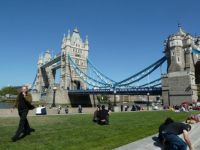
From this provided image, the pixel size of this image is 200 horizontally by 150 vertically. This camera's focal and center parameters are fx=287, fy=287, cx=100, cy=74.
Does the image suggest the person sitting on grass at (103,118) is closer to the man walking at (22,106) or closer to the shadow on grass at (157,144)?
the shadow on grass at (157,144)

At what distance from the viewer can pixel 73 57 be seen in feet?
303

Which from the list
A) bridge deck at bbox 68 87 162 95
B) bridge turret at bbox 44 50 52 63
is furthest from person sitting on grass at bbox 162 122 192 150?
bridge turret at bbox 44 50 52 63

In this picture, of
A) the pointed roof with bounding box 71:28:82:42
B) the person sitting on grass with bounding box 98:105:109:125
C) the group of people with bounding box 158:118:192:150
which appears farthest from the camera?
the pointed roof with bounding box 71:28:82:42

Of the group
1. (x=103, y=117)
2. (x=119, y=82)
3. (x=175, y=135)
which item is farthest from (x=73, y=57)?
(x=175, y=135)

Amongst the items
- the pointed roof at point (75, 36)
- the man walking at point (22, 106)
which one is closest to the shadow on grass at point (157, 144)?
the man walking at point (22, 106)

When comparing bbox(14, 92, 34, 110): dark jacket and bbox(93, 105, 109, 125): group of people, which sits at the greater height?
bbox(14, 92, 34, 110): dark jacket

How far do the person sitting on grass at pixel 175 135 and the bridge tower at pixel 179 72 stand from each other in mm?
39238

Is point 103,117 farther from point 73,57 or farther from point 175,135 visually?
point 73,57

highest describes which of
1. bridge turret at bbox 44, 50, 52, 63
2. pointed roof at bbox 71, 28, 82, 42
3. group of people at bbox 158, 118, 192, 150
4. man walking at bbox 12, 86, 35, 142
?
pointed roof at bbox 71, 28, 82, 42

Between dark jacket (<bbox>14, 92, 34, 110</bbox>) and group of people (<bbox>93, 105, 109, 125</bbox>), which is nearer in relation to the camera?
dark jacket (<bbox>14, 92, 34, 110</bbox>)

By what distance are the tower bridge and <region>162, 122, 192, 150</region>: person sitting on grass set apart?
129 ft

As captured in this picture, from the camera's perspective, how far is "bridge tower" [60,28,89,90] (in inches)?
3487

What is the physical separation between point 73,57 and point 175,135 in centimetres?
8646

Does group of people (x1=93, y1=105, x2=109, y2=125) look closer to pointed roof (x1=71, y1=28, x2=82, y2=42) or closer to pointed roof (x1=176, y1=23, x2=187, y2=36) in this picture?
pointed roof (x1=176, y1=23, x2=187, y2=36)
